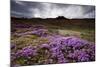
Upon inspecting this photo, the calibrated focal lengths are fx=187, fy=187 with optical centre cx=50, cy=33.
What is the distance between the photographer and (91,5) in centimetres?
250

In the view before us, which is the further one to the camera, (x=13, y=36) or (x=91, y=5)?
(x=91, y=5)

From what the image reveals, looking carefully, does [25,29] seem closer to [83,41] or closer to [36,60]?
[36,60]

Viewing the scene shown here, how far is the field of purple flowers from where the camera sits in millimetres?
2164

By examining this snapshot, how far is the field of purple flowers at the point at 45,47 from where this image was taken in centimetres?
216

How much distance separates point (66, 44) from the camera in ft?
7.74

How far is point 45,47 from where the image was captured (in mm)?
2268

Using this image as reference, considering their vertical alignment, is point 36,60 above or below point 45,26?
below

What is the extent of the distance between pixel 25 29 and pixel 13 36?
165 mm
